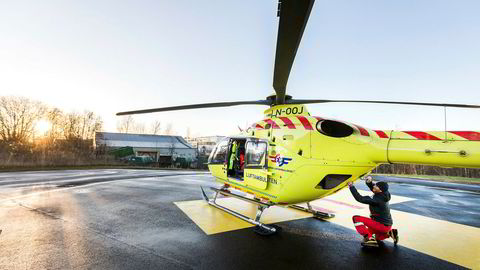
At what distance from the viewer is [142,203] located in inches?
338

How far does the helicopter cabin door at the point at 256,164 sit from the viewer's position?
610 centimetres

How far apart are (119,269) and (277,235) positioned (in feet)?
11.1

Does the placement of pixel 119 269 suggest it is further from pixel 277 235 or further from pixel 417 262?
pixel 417 262

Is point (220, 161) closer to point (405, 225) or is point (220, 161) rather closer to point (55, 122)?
point (405, 225)

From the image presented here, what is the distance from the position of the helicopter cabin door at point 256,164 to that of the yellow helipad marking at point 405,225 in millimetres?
1185

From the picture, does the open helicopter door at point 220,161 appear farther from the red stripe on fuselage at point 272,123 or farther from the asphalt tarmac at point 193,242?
the red stripe on fuselage at point 272,123

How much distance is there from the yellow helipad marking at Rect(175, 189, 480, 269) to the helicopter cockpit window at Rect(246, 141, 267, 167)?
166 cm

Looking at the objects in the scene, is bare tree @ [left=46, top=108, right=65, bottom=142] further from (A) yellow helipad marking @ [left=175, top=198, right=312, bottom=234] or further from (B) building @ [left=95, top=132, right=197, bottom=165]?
(A) yellow helipad marking @ [left=175, top=198, right=312, bottom=234]

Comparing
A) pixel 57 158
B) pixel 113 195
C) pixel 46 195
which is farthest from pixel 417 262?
pixel 57 158

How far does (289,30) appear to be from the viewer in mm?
2709

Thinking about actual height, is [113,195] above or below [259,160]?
below

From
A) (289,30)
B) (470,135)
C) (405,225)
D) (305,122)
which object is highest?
(289,30)

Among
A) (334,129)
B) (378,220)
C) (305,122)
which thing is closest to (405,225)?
(378,220)

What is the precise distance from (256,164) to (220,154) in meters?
2.20
